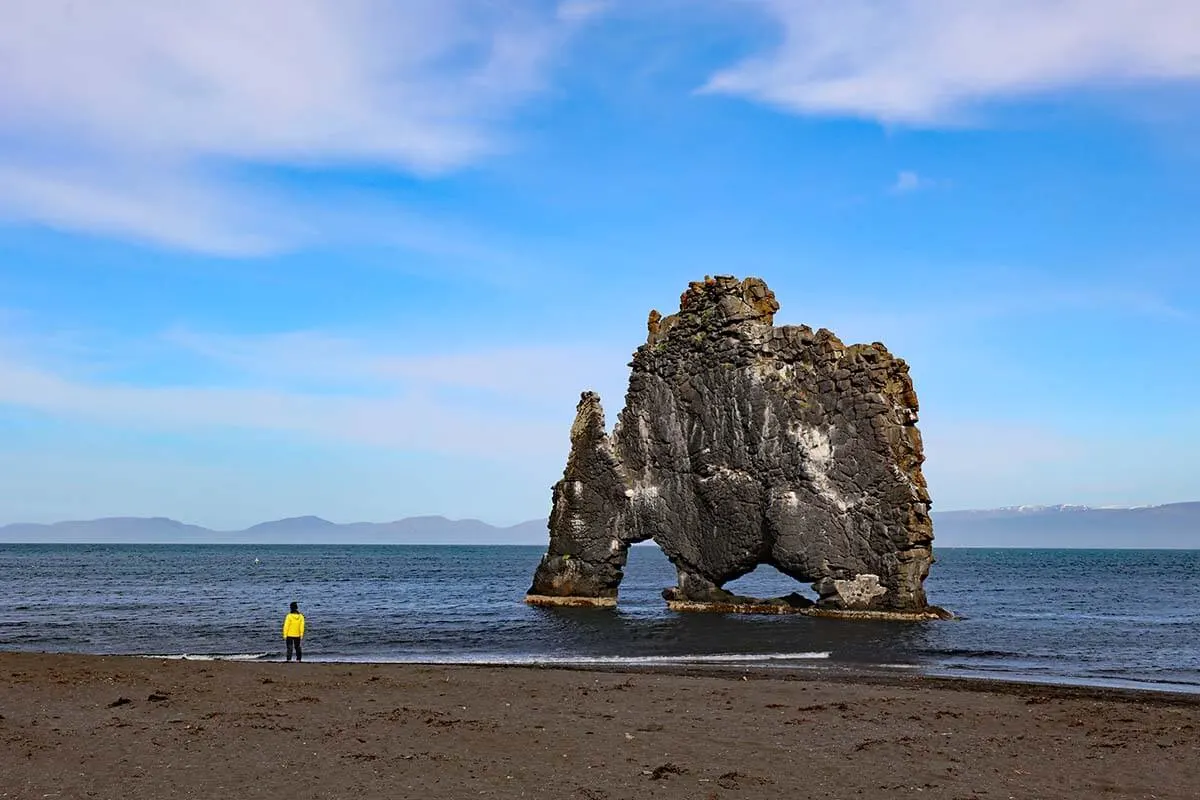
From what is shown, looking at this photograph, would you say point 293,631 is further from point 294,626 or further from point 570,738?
point 570,738

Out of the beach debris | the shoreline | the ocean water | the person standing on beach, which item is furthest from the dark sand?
the ocean water

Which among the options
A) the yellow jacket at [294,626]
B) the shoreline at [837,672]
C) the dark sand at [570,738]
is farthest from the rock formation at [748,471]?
the yellow jacket at [294,626]

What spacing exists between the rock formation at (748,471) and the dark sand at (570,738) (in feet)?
80.4

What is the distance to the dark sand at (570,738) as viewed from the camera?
13.0 meters

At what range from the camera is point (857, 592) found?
48.8 meters

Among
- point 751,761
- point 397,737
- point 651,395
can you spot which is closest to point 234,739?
point 397,737

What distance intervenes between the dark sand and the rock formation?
24.5 m

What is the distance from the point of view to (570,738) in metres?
16.1

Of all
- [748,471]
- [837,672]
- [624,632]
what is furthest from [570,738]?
[748,471]

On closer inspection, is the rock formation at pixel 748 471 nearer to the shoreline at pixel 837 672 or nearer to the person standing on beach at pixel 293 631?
the shoreline at pixel 837 672

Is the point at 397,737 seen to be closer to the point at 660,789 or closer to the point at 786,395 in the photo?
the point at 660,789

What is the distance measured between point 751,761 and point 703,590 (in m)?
40.5

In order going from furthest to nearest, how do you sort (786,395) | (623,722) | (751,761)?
(786,395)
(623,722)
(751,761)

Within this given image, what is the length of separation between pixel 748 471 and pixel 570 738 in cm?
3695
